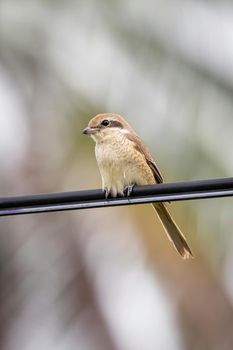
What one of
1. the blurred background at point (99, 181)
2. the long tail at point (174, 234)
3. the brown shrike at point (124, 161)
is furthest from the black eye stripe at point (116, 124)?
the blurred background at point (99, 181)

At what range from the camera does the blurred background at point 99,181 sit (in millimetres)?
7371

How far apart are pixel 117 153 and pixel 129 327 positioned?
2289 mm

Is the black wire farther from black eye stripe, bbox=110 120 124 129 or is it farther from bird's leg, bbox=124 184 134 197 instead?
black eye stripe, bbox=110 120 124 129

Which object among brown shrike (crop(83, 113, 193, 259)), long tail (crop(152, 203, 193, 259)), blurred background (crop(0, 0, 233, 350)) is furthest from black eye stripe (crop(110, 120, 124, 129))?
blurred background (crop(0, 0, 233, 350))

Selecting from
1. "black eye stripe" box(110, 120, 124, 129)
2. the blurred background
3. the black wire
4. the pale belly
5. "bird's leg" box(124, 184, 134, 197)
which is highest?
the black wire

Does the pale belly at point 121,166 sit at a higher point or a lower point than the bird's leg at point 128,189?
lower

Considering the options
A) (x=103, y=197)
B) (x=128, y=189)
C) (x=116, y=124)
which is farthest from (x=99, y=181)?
(x=103, y=197)

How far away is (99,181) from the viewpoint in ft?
26.1

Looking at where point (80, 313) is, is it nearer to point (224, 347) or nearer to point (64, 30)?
point (224, 347)

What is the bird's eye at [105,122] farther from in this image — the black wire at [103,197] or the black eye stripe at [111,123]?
the black wire at [103,197]

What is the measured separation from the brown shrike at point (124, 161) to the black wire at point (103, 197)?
3.58 ft

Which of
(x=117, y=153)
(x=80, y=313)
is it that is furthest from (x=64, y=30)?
(x=117, y=153)

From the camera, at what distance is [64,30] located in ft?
29.9

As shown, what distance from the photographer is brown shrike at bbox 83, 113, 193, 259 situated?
18.9ft
